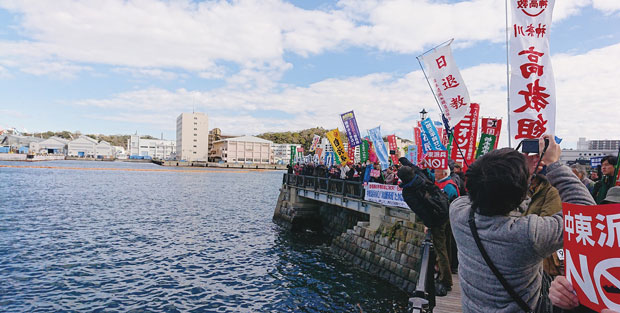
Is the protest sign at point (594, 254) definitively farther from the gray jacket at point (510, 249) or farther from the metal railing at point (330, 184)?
the metal railing at point (330, 184)

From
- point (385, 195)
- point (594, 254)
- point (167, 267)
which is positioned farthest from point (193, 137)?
point (594, 254)

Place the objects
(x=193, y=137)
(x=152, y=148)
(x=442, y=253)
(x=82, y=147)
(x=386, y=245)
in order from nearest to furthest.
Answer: (x=442, y=253), (x=386, y=245), (x=193, y=137), (x=82, y=147), (x=152, y=148)

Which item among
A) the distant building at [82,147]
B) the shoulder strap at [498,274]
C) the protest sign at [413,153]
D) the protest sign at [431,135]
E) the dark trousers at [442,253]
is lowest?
the dark trousers at [442,253]

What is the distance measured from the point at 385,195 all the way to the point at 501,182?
12229mm

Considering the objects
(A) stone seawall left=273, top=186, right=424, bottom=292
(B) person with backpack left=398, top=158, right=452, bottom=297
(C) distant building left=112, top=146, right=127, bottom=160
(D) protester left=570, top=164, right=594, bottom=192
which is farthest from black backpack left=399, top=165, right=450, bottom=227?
(C) distant building left=112, top=146, right=127, bottom=160

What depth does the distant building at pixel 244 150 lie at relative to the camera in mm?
133625

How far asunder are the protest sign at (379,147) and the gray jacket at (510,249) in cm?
1478

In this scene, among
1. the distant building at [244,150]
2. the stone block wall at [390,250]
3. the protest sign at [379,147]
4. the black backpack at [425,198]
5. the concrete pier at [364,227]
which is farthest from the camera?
the distant building at [244,150]

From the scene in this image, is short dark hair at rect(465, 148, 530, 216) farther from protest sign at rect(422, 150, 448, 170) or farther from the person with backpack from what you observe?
protest sign at rect(422, 150, 448, 170)

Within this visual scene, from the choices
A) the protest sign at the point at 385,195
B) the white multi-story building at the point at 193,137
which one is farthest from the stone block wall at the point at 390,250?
the white multi-story building at the point at 193,137

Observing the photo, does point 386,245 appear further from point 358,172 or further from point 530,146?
point 530,146

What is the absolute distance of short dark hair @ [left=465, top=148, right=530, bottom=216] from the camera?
2291mm

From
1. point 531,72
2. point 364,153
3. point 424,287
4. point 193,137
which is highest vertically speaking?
point 193,137

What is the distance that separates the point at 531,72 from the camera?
652 centimetres
